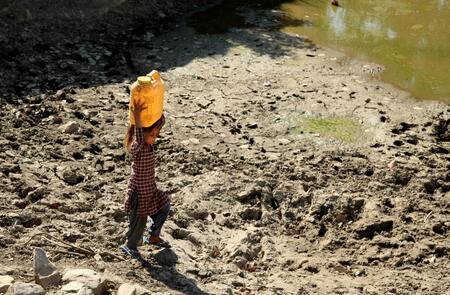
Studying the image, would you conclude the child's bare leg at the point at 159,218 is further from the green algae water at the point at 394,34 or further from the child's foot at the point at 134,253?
the green algae water at the point at 394,34

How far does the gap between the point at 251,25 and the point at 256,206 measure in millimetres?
5906

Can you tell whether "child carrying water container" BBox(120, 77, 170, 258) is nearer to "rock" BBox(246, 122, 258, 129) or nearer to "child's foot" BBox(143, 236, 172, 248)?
"child's foot" BBox(143, 236, 172, 248)

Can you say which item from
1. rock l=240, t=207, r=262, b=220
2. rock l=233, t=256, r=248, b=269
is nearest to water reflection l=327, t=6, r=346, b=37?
rock l=240, t=207, r=262, b=220

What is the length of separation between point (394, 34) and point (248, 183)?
6175 millimetres

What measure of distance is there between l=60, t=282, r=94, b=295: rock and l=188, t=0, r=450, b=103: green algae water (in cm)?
602

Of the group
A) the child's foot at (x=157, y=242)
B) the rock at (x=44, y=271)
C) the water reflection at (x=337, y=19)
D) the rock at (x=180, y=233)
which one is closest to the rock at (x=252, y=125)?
the rock at (x=180, y=233)

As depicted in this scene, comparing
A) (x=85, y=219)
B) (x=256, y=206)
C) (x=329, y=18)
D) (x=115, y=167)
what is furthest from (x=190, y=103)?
(x=329, y=18)

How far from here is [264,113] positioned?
7.60m

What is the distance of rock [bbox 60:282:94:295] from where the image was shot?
11.8 ft

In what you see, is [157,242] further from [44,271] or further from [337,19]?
[337,19]

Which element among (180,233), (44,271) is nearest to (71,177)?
(180,233)

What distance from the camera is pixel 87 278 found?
3.77 m

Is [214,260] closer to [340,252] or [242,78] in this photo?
[340,252]

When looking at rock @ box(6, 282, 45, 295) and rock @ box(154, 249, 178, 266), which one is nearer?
rock @ box(6, 282, 45, 295)
